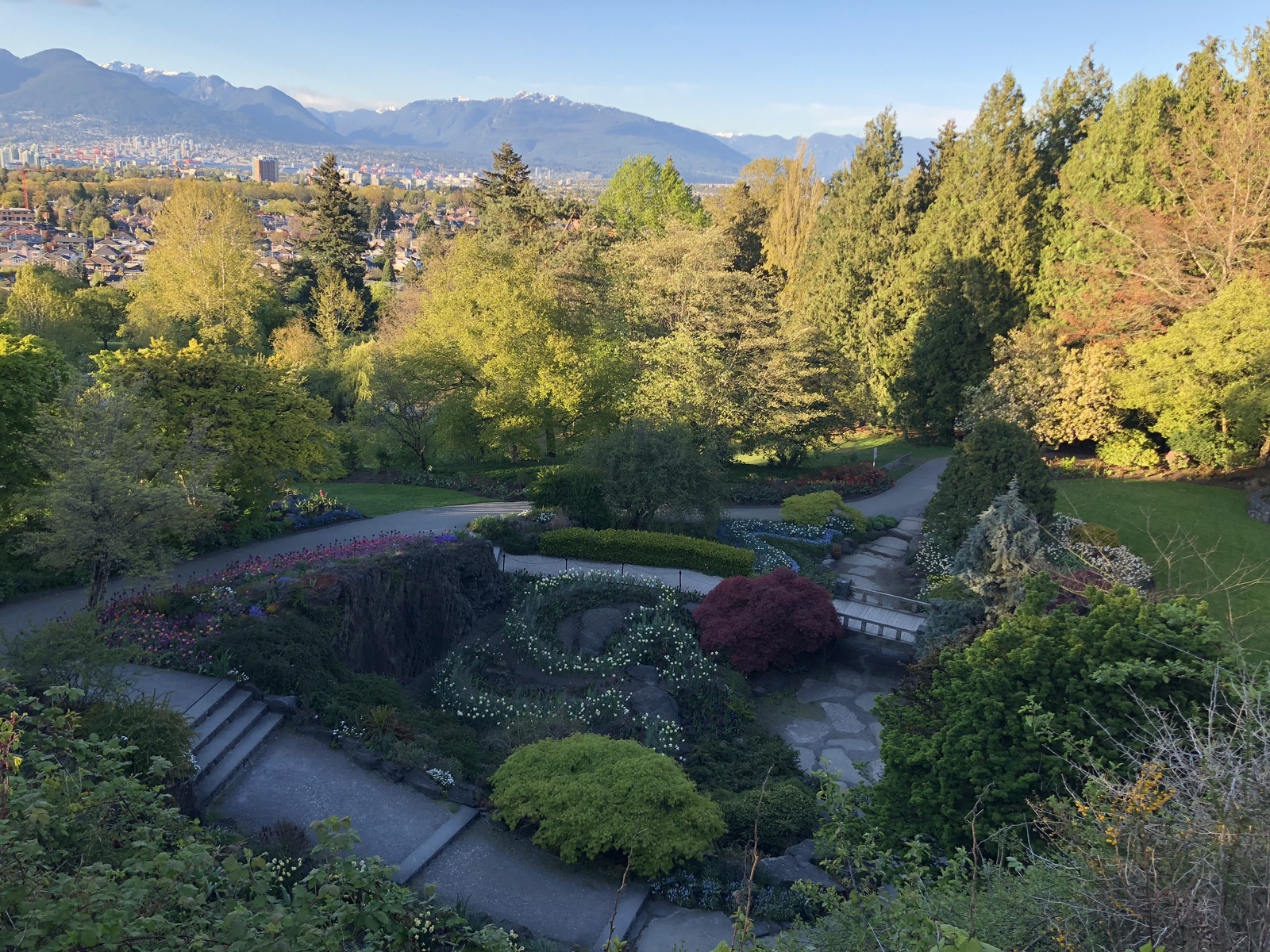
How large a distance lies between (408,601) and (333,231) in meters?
39.3

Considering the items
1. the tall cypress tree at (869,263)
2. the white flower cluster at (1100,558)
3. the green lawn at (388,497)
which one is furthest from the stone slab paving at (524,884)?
the tall cypress tree at (869,263)

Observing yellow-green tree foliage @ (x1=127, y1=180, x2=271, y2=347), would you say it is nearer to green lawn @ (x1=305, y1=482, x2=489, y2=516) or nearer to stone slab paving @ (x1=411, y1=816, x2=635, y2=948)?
green lawn @ (x1=305, y1=482, x2=489, y2=516)

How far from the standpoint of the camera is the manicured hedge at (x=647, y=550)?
17906mm

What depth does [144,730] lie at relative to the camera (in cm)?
841

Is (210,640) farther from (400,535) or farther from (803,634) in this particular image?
(803,634)

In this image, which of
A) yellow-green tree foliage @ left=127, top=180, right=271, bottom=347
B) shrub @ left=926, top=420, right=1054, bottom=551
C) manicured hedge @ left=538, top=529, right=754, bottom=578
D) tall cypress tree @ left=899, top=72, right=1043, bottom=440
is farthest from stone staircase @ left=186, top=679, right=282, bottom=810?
yellow-green tree foliage @ left=127, top=180, right=271, bottom=347

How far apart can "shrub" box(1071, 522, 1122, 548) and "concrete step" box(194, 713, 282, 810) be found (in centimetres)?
1661

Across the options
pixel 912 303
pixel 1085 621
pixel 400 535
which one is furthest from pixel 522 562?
pixel 912 303

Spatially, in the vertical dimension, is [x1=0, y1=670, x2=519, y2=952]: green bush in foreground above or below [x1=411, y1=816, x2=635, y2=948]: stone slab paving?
above

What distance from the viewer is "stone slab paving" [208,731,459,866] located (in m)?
8.92

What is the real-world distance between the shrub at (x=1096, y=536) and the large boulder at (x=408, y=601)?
1305 cm

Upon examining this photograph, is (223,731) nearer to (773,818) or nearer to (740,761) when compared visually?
(773,818)

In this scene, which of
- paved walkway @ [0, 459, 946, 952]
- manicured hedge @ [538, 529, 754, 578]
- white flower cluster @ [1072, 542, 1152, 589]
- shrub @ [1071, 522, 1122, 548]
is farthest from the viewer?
shrub @ [1071, 522, 1122, 548]

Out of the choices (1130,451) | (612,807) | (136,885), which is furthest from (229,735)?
(1130,451)
